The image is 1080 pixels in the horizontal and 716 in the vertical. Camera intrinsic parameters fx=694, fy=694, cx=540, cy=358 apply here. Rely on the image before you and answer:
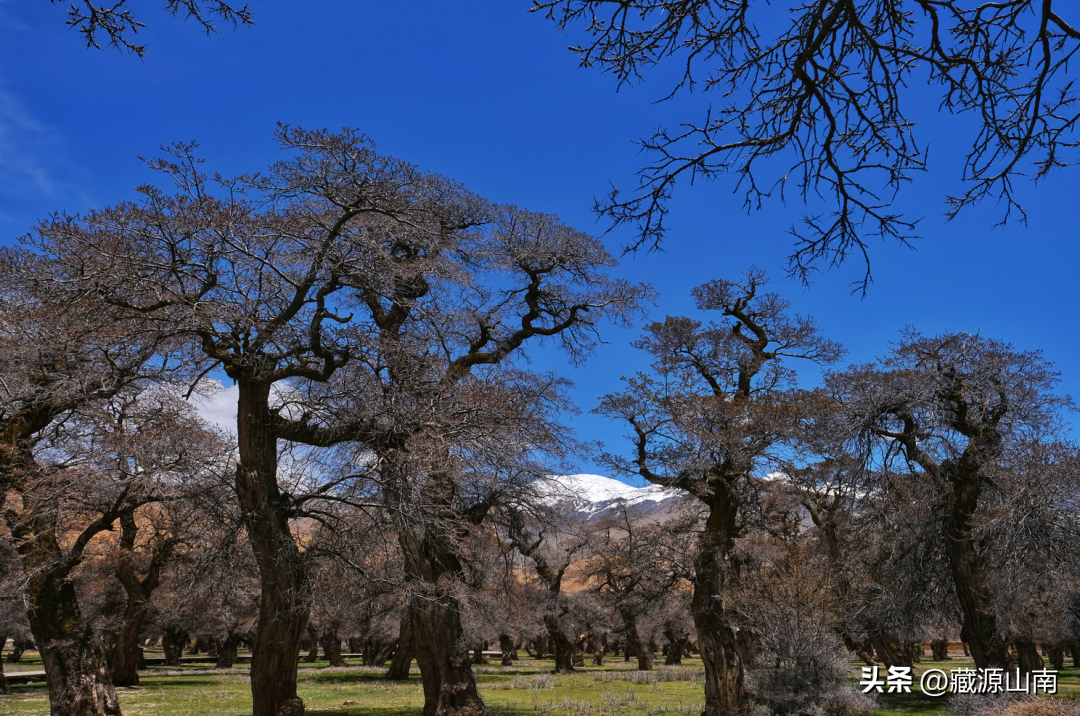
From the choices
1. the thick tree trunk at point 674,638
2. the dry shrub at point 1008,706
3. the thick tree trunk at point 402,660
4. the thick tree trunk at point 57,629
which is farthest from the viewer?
the thick tree trunk at point 674,638

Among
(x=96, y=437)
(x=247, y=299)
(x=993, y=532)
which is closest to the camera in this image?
(x=247, y=299)

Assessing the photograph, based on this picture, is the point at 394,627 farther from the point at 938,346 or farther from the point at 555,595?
the point at 938,346

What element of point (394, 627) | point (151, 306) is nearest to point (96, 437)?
point (151, 306)

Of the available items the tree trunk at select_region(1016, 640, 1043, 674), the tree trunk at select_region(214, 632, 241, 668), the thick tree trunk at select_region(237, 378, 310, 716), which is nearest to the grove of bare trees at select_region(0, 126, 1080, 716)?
the thick tree trunk at select_region(237, 378, 310, 716)

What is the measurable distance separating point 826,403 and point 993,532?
3860 mm

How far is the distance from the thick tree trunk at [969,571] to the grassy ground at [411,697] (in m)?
3.62

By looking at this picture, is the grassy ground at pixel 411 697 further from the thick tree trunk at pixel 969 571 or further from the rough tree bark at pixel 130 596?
the thick tree trunk at pixel 969 571

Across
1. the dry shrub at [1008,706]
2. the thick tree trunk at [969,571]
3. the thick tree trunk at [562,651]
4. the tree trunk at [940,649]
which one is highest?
the thick tree trunk at [969,571]

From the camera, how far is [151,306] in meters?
9.48

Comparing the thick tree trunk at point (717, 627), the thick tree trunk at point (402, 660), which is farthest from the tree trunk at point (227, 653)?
the thick tree trunk at point (717, 627)

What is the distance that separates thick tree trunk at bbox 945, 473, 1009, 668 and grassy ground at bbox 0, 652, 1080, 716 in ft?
11.9

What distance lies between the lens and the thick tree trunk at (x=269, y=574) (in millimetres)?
11156

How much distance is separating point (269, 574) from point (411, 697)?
12361mm

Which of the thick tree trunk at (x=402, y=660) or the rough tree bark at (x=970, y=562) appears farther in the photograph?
the thick tree trunk at (x=402, y=660)
